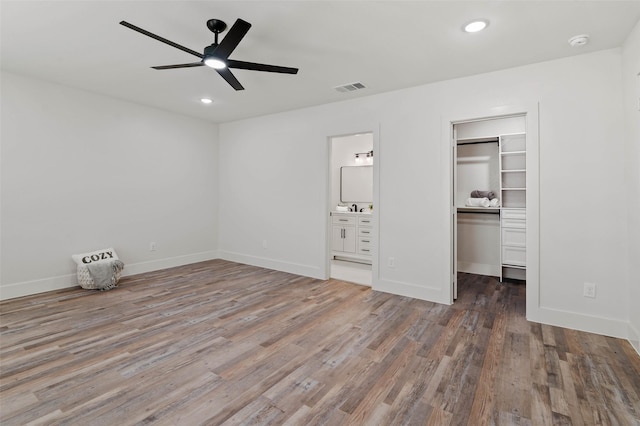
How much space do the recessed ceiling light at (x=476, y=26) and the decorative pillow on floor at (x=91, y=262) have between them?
4.82 m

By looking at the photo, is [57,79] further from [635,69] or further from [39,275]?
[635,69]

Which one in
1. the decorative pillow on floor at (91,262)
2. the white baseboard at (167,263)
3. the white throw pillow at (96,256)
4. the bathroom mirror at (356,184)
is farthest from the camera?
the bathroom mirror at (356,184)

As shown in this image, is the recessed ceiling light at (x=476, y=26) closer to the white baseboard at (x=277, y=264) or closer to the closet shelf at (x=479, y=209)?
the closet shelf at (x=479, y=209)

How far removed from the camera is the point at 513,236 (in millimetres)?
4438

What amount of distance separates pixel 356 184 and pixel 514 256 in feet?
10.8

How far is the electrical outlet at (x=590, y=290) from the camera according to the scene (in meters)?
2.89

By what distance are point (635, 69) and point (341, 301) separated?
3.38 meters

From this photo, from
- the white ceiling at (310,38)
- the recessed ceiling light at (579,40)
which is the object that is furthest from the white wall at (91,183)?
the recessed ceiling light at (579,40)

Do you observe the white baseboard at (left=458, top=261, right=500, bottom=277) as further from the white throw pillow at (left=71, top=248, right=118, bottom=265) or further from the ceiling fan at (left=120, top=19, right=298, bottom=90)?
the white throw pillow at (left=71, top=248, right=118, bottom=265)

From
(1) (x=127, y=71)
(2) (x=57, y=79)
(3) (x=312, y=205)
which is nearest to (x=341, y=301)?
(3) (x=312, y=205)

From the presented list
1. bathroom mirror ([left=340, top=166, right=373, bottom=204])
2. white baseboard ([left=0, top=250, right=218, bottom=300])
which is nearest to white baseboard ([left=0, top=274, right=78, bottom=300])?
white baseboard ([left=0, top=250, right=218, bottom=300])

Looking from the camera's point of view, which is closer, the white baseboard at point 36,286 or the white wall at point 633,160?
the white wall at point 633,160

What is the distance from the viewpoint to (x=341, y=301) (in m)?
3.71

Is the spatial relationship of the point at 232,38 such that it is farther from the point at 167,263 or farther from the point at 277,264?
the point at 167,263
